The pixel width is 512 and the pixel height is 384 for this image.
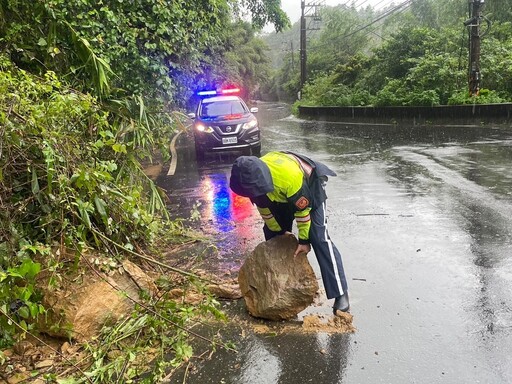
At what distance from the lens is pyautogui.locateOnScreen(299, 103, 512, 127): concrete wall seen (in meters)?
15.3

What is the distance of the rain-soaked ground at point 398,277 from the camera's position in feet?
10.3

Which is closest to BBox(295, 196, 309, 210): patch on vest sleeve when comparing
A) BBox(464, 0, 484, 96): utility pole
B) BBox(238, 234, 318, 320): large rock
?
BBox(238, 234, 318, 320): large rock

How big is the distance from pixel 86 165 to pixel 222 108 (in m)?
9.51

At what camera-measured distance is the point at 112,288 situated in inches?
147

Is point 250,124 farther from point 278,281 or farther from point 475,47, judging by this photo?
point 475,47

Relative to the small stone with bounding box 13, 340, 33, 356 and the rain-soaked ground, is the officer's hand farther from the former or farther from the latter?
the small stone with bounding box 13, 340, 33, 356

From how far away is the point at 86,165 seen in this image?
3838mm

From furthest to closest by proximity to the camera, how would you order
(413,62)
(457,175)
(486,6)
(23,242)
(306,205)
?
(486,6), (413,62), (457,175), (306,205), (23,242)

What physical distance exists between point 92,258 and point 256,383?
164 cm

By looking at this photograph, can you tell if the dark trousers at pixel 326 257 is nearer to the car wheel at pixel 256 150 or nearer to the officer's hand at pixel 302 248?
the officer's hand at pixel 302 248

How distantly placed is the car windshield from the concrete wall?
822cm

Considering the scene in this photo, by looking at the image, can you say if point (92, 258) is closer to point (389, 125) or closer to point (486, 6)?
point (389, 125)

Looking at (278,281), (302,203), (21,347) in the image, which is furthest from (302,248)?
(21,347)

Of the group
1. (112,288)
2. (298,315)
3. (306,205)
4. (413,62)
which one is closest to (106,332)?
(112,288)
